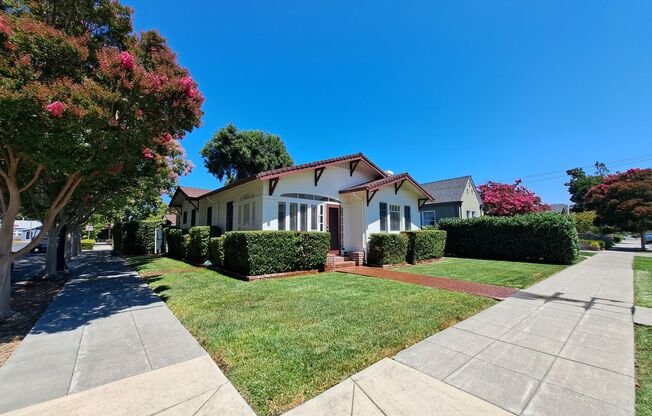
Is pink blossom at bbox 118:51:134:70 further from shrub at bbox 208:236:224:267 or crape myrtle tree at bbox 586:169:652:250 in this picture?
crape myrtle tree at bbox 586:169:652:250

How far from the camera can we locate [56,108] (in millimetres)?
4504

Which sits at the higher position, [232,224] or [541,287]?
[232,224]

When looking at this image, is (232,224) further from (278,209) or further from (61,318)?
(61,318)

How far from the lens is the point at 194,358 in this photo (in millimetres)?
3775

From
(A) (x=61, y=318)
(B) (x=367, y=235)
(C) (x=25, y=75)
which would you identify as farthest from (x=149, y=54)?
(B) (x=367, y=235)

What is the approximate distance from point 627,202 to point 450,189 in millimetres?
16318

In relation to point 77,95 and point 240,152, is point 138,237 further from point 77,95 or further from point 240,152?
→ point 77,95

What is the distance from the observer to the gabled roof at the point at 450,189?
23781 millimetres

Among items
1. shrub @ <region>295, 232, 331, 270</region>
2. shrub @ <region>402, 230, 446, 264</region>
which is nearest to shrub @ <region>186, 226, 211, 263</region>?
shrub @ <region>295, 232, 331, 270</region>

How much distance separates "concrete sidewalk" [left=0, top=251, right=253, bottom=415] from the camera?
2.79 meters

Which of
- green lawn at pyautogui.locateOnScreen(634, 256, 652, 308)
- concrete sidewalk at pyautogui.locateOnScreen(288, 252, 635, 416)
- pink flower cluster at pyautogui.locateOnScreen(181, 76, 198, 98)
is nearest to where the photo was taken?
concrete sidewalk at pyautogui.locateOnScreen(288, 252, 635, 416)

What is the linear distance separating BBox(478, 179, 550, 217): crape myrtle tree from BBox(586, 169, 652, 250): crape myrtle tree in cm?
550

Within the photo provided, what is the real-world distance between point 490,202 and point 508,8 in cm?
2067

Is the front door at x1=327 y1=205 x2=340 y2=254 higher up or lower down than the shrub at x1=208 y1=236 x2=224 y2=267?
→ higher up
